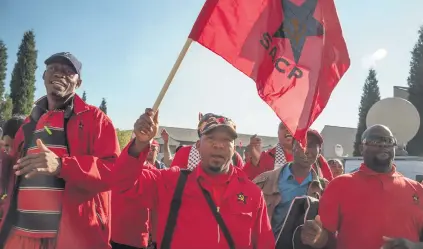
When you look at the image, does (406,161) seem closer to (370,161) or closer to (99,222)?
(370,161)

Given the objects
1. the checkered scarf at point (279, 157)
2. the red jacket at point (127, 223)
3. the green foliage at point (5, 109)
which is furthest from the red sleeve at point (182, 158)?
the green foliage at point (5, 109)

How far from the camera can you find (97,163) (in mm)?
2779

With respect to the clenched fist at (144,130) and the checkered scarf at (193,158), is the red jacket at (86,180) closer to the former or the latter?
the clenched fist at (144,130)

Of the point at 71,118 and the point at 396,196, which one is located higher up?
the point at 71,118

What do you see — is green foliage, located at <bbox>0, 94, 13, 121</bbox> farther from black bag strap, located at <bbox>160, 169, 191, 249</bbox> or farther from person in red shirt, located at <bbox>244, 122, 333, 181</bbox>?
black bag strap, located at <bbox>160, 169, 191, 249</bbox>

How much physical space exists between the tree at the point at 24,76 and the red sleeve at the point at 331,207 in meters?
45.1

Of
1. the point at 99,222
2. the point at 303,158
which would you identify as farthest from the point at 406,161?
the point at 99,222

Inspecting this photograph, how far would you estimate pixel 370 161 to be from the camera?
358cm

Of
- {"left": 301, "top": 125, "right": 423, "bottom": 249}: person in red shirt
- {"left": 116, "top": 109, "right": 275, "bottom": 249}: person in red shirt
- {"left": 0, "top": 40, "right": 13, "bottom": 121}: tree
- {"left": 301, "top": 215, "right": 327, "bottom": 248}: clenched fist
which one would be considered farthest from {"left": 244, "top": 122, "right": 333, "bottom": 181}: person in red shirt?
{"left": 0, "top": 40, "right": 13, "bottom": 121}: tree

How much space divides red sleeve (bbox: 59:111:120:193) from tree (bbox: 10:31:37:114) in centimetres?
4463

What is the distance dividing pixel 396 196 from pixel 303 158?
1.08 meters

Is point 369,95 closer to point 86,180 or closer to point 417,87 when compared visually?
point 417,87

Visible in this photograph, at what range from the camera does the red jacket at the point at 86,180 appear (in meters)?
2.68

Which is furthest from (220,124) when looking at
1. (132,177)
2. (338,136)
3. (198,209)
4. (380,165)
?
(338,136)
